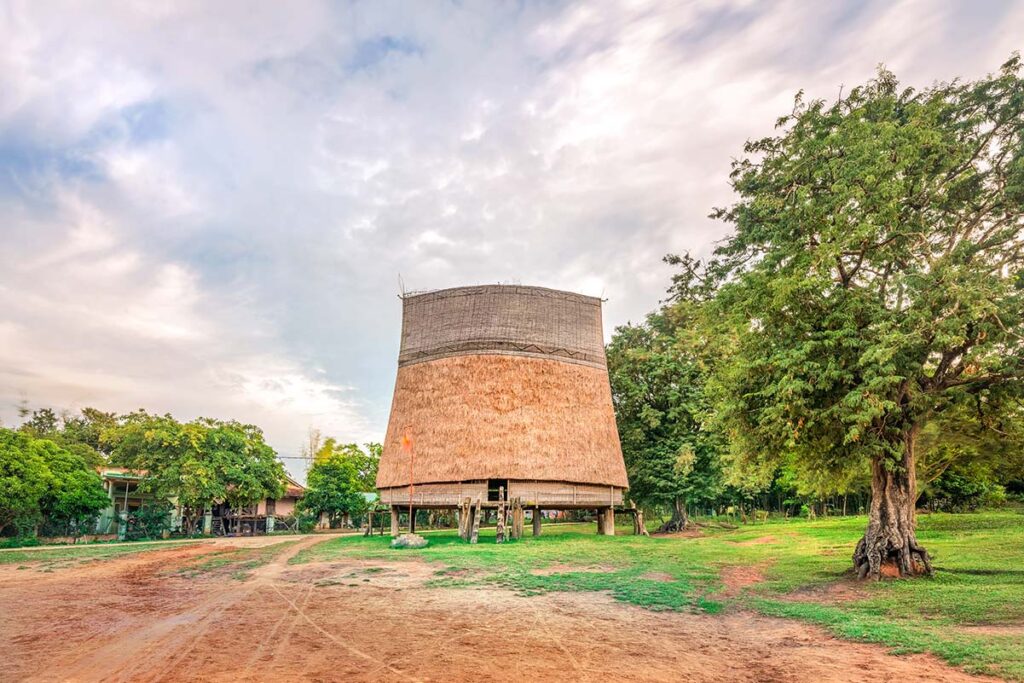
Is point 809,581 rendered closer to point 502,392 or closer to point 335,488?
point 502,392

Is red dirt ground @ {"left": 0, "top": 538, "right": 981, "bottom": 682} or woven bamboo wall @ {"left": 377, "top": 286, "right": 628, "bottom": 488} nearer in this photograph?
red dirt ground @ {"left": 0, "top": 538, "right": 981, "bottom": 682}

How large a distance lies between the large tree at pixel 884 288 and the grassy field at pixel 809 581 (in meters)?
1.94

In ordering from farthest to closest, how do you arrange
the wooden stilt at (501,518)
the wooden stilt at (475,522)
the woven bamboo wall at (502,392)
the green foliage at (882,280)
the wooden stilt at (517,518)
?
the woven bamboo wall at (502,392), the wooden stilt at (517,518), the wooden stilt at (475,522), the wooden stilt at (501,518), the green foliage at (882,280)

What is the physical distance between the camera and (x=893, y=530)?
563 inches

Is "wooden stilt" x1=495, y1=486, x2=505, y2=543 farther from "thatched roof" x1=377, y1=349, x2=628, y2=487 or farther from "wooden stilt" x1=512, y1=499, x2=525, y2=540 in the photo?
"thatched roof" x1=377, y1=349, x2=628, y2=487

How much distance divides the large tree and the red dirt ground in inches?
224

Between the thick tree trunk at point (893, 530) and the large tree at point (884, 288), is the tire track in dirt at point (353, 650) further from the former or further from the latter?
the thick tree trunk at point (893, 530)

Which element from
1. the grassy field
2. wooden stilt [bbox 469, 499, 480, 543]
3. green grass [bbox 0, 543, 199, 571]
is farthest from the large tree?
green grass [bbox 0, 543, 199, 571]

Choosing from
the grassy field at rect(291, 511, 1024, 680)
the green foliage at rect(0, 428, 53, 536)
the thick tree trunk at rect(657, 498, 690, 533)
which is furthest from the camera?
the thick tree trunk at rect(657, 498, 690, 533)

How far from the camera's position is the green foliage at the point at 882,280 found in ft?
41.7

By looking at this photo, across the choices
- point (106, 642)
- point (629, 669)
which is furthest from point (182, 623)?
point (629, 669)

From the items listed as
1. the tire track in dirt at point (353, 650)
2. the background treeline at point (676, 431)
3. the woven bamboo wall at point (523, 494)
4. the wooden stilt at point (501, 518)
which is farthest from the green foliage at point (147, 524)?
the tire track in dirt at point (353, 650)

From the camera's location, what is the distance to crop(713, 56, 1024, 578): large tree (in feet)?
41.9

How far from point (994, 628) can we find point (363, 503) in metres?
42.0
